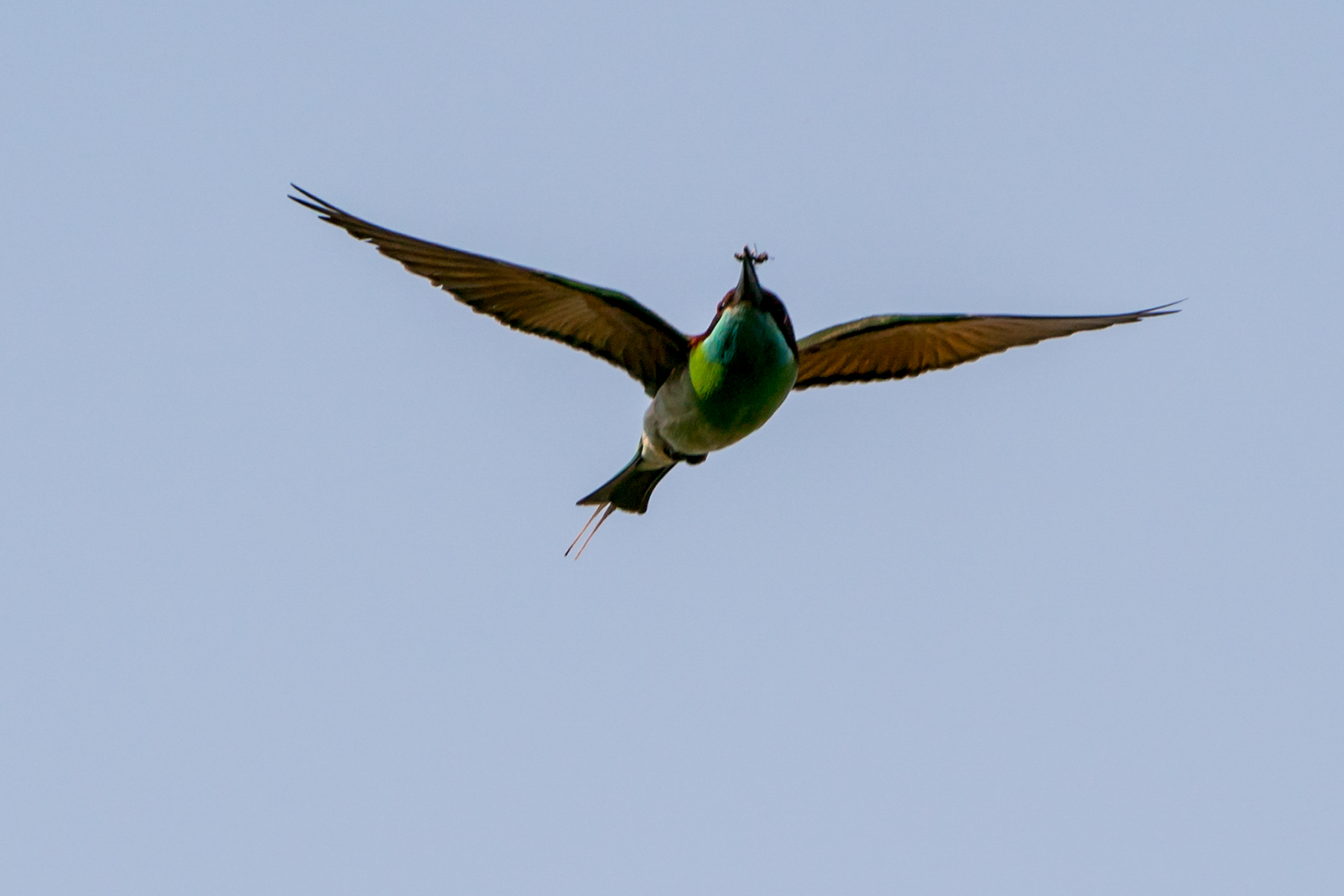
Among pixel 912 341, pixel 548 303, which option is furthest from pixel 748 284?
pixel 912 341

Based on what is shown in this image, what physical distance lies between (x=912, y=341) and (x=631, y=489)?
1865 millimetres

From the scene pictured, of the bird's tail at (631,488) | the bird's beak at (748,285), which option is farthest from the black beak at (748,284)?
the bird's tail at (631,488)

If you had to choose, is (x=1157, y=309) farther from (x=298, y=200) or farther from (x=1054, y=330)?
(x=298, y=200)

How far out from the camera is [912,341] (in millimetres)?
10117

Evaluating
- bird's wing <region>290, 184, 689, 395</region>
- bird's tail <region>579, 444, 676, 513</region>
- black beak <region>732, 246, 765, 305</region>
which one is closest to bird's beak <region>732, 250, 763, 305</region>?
black beak <region>732, 246, 765, 305</region>

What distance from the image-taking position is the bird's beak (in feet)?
27.9

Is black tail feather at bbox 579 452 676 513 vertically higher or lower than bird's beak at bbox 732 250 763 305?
lower

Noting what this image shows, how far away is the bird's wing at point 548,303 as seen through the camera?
29.4ft

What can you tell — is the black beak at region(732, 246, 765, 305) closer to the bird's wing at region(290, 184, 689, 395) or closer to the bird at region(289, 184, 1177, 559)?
the bird at region(289, 184, 1177, 559)

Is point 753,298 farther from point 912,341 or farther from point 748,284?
point 912,341

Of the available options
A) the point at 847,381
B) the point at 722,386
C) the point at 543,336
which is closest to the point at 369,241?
the point at 543,336

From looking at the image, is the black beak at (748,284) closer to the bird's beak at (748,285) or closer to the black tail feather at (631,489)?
the bird's beak at (748,285)

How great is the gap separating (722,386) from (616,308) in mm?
797

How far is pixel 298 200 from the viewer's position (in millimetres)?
8500
